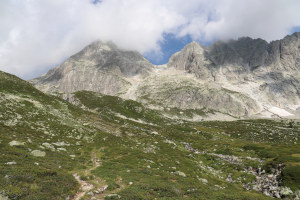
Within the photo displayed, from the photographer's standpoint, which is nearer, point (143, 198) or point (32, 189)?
point (32, 189)

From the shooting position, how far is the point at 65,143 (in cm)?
3778

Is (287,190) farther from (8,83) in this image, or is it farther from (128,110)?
(128,110)

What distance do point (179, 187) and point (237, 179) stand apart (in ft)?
71.0

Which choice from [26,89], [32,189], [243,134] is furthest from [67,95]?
[32,189]

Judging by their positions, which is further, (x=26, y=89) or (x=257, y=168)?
(x=26, y=89)

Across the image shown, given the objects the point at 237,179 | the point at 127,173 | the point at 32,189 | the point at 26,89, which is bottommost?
the point at 237,179

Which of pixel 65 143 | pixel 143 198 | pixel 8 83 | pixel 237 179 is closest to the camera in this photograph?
pixel 143 198

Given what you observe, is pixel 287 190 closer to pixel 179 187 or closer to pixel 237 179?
pixel 237 179

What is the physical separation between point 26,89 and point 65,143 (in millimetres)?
56143

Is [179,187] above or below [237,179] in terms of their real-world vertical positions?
above

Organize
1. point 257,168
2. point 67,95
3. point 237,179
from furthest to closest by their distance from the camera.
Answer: point 67,95, point 257,168, point 237,179

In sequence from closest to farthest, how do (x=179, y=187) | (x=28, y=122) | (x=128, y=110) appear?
(x=179, y=187)
(x=28, y=122)
(x=128, y=110)

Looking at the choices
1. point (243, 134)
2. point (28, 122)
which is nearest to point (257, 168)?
point (28, 122)

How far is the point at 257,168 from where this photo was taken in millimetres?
40594
